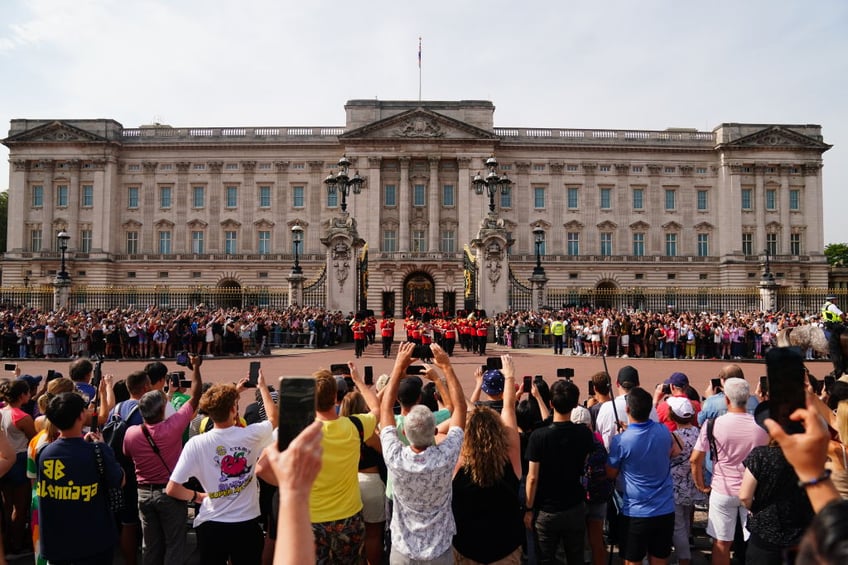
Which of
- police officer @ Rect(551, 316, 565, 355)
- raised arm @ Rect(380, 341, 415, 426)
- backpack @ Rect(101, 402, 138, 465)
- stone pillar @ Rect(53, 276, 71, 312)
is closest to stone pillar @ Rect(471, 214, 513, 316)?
police officer @ Rect(551, 316, 565, 355)

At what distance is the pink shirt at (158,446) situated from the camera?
4.71m

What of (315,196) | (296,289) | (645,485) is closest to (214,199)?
(315,196)

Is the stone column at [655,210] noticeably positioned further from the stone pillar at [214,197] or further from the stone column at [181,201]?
the stone column at [181,201]

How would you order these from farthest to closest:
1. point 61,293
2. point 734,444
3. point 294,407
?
point 61,293, point 734,444, point 294,407

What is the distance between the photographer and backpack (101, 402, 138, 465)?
5.21m

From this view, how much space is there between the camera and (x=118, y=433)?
207 inches

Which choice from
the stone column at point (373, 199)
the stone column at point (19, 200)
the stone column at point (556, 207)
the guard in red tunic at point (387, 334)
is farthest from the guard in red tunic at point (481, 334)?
the stone column at point (19, 200)

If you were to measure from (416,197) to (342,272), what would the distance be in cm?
2912

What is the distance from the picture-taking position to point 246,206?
182 ft

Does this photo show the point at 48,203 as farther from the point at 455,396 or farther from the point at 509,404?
the point at 509,404

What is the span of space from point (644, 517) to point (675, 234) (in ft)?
186

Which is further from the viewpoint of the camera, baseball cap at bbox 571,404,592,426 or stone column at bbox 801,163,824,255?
stone column at bbox 801,163,824,255

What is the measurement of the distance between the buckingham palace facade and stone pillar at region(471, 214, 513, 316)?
26.6 m

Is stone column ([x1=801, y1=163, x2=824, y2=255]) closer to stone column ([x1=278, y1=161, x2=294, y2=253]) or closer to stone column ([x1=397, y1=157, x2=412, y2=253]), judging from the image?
stone column ([x1=397, y1=157, x2=412, y2=253])
